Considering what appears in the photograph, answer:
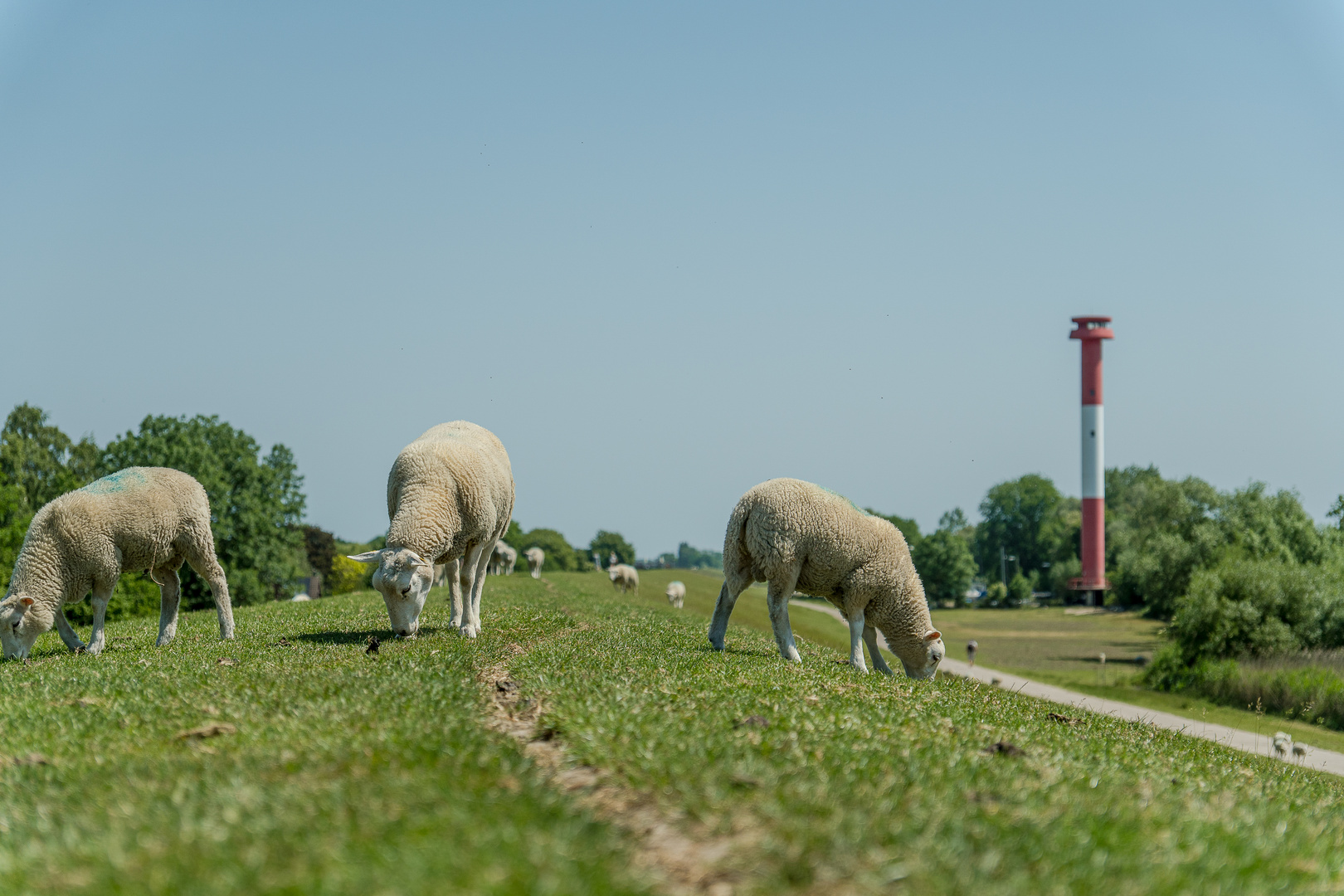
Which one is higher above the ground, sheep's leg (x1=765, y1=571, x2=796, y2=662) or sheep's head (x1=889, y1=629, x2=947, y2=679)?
sheep's leg (x1=765, y1=571, x2=796, y2=662)

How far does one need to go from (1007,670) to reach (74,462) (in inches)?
2885

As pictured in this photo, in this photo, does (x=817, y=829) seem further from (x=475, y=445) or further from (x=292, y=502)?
(x=292, y=502)

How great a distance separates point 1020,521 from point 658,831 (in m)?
166

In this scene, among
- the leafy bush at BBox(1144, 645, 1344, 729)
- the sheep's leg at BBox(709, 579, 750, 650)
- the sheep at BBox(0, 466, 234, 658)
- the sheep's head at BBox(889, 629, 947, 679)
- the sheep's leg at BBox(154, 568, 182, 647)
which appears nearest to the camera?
the sheep at BBox(0, 466, 234, 658)

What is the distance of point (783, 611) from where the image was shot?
51.9 feet

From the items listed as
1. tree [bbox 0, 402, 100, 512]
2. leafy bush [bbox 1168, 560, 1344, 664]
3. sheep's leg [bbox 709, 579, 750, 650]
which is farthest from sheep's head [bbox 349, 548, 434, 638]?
tree [bbox 0, 402, 100, 512]

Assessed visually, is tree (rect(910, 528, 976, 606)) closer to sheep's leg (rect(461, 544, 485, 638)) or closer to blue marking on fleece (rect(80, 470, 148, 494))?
sheep's leg (rect(461, 544, 485, 638))

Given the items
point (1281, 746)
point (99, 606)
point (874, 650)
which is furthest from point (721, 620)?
point (1281, 746)

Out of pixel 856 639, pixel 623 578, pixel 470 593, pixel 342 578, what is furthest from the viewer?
pixel 342 578

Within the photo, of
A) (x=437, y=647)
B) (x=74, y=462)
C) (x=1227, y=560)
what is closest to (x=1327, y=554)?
(x=1227, y=560)

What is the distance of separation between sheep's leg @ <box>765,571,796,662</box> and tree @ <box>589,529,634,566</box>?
15417cm

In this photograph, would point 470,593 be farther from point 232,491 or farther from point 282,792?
point 232,491

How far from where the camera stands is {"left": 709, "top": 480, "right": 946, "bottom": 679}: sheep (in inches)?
618

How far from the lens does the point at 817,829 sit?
531cm
